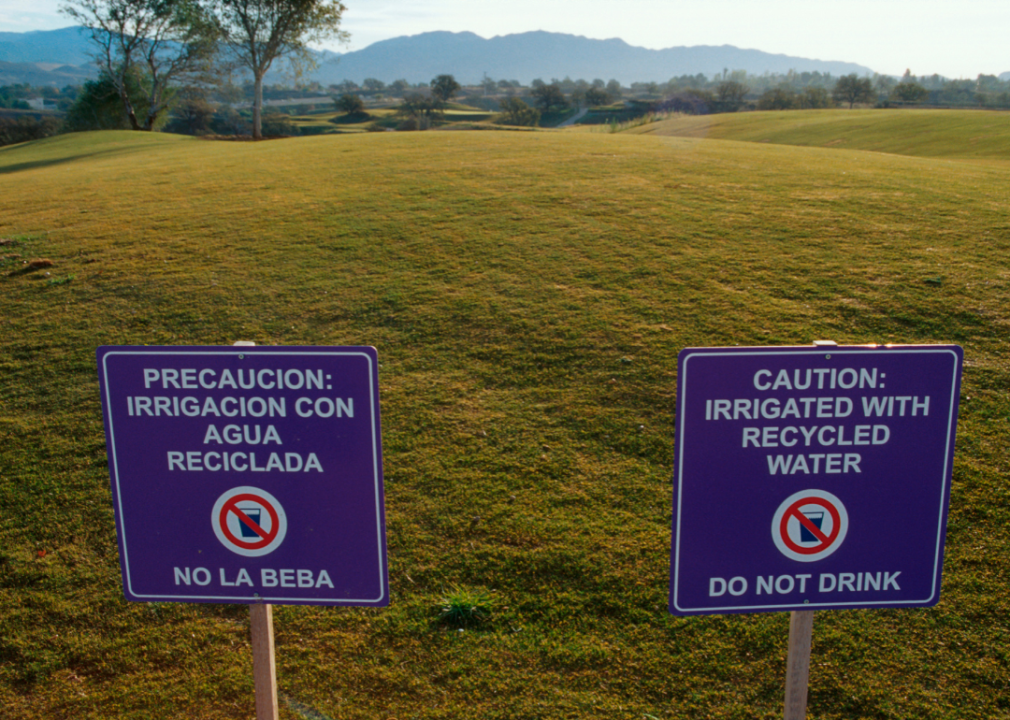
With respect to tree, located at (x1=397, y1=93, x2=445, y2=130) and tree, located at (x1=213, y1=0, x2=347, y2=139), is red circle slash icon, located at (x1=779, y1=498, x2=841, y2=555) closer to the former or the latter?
tree, located at (x1=213, y1=0, x2=347, y2=139)

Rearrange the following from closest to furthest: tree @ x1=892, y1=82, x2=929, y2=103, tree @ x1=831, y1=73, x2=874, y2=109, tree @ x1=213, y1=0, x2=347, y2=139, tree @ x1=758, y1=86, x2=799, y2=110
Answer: tree @ x1=213, y1=0, x2=347, y2=139 < tree @ x1=758, y1=86, x2=799, y2=110 < tree @ x1=892, y1=82, x2=929, y2=103 < tree @ x1=831, y1=73, x2=874, y2=109

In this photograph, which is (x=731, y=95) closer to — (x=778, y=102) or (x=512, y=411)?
(x=778, y=102)

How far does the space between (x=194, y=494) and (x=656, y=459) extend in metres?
3.31

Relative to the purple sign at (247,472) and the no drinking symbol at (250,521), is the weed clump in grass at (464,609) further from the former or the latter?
the no drinking symbol at (250,521)

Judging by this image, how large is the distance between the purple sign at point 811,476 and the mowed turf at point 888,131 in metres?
22.4

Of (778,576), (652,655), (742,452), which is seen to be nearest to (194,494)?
(742,452)

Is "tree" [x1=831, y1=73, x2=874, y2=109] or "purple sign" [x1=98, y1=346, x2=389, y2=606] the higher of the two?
"tree" [x1=831, y1=73, x2=874, y2=109]

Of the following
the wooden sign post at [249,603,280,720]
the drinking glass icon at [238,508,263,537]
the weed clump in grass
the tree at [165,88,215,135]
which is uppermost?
the tree at [165,88,215,135]

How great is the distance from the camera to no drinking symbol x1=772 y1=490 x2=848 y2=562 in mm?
1986

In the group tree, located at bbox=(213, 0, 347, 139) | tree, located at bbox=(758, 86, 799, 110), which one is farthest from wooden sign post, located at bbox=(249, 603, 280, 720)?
tree, located at bbox=(758, 86, 799, 110)

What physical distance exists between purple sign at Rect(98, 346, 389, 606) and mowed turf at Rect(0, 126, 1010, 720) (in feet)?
4.08

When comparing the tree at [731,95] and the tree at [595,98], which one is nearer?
the tree at [731,95]

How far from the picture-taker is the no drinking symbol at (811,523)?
1986mm

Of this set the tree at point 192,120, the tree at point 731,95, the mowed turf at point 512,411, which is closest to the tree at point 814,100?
the tree at point 731,95
